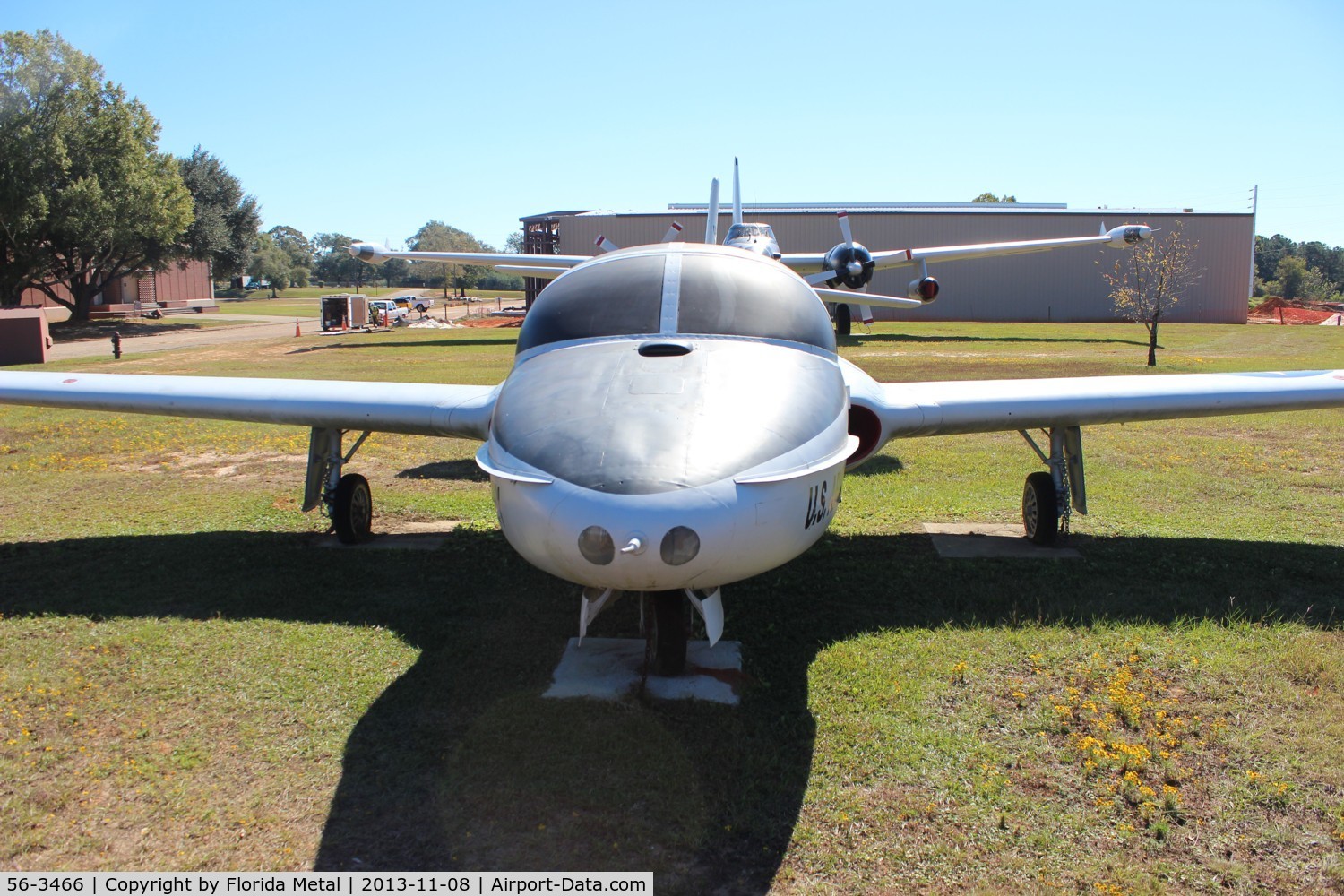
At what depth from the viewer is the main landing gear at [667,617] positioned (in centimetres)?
495

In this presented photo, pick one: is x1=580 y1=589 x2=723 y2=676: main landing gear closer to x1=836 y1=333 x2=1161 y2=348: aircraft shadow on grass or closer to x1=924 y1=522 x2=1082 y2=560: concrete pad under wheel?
x1=924 y1=522 x2=1082 y2=560: concrete pad under wheel

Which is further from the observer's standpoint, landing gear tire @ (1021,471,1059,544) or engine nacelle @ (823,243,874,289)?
engine nacelle @ (823,243,874,289)

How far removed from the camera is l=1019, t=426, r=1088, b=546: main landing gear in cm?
873

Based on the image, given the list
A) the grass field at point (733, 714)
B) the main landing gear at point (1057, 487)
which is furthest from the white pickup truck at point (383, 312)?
the main landing gear at point (1057, 487)

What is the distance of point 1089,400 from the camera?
8148 mm

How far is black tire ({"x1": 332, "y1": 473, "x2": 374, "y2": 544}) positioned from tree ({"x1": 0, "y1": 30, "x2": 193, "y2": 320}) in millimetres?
42149

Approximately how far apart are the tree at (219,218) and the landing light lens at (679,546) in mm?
56608

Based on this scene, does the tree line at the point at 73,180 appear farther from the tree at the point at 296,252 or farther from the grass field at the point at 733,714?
the tree at the point at 296,252

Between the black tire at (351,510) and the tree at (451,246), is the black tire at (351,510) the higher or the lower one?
the lower one

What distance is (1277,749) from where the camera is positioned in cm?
500

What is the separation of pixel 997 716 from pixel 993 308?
54703 mm

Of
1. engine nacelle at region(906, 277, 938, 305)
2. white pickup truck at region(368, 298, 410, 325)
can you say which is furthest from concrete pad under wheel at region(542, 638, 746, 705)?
white pickup truck at region(368, 298, 410, 325)

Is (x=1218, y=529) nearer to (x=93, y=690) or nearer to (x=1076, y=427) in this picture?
(x=1076, y=427)

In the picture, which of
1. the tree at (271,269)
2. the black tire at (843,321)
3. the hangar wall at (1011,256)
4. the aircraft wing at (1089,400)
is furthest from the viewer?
the tree at (271,269)
